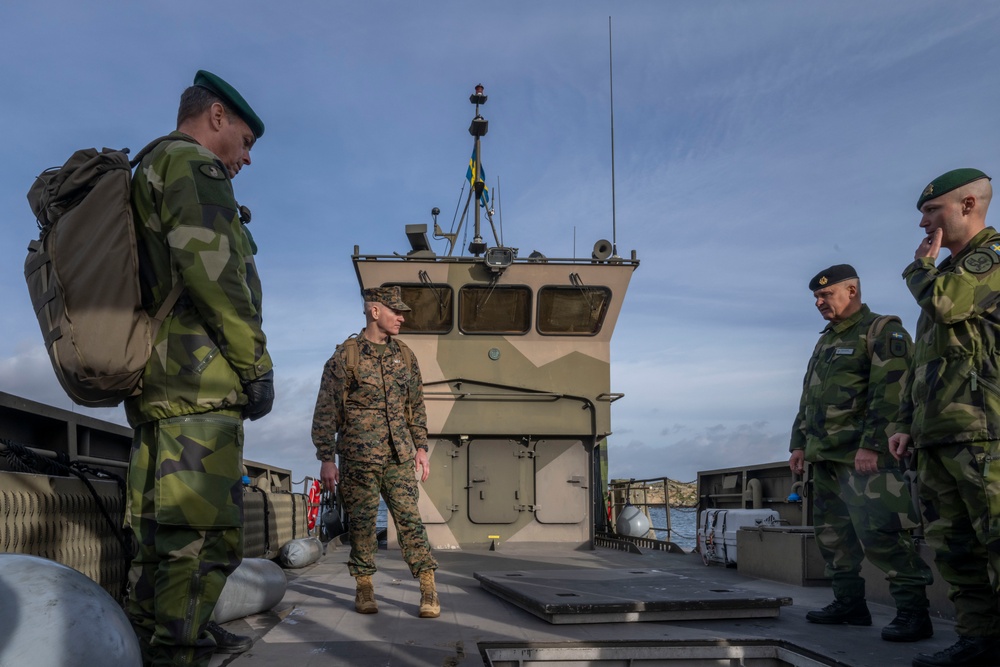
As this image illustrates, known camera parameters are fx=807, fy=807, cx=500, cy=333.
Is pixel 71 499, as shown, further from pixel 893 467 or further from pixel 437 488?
pixel 437 488

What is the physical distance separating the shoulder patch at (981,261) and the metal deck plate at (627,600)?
Answer: 166 cm

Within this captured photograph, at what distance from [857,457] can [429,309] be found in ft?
18.0

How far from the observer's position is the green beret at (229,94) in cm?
236

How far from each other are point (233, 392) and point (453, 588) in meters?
2.99

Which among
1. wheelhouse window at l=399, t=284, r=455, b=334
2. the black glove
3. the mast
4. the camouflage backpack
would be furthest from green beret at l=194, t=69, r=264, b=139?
the mast

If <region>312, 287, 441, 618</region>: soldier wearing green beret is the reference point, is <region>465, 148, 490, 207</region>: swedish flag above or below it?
above

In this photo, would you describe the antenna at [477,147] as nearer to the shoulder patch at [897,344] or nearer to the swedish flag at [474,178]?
the swedish flag at [474,178]

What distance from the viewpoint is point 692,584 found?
14.5 ft

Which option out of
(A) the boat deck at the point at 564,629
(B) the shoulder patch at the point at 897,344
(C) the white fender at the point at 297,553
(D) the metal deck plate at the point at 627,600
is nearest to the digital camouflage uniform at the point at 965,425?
(A) the boat deck at the point at 564,629

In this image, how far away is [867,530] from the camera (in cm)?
352

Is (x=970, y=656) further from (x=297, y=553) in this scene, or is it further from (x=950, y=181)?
(x=297, y=553)

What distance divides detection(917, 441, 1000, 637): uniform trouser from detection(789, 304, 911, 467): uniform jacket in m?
0.53

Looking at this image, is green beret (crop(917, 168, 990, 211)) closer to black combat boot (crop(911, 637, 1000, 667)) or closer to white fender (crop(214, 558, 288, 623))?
black combat boot (crop(911, 637, 1000, 667))

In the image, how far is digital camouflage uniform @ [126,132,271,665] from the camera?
2.06 m
